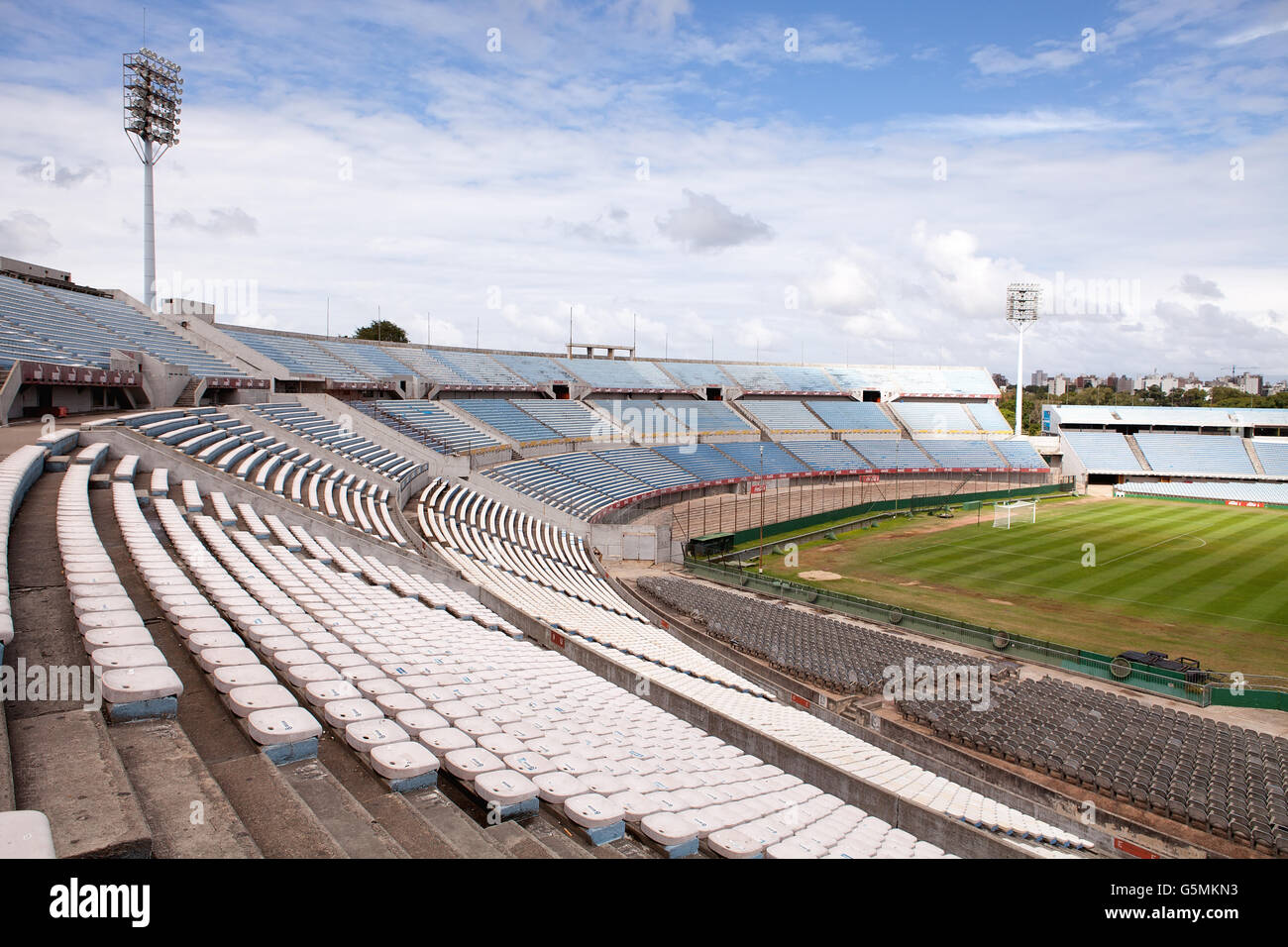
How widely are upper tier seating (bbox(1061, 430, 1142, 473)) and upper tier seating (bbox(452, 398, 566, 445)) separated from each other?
2009 inches

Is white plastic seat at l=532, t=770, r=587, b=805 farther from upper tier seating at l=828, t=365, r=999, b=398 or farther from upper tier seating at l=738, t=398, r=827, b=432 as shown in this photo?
upper tier seating at l=828, t=365, r=999, b=398

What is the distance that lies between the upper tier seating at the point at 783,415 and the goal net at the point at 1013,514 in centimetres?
1756

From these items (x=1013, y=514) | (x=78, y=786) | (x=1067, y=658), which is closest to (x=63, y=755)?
(x=78, y=786)

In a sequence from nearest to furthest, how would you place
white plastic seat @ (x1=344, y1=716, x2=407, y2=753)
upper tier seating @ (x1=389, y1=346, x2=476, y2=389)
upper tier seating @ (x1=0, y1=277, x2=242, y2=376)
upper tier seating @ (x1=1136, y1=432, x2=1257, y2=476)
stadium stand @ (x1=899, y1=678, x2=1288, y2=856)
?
white plastic seat @ (x1=344, y1=716, x2=407, y2=753) < stadium stand @ (x1=899, y1=678, x2=1288, y2=856) < upper tier seating @ (x1=0, y1=277, x2=242, y2=376) < upper tier seating @ (x1=389, y1=346, x2=476, y2=389) < upper tier seating @ (x1=1136, y1=432, x2=1257, y2=476)

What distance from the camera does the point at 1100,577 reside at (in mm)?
36188

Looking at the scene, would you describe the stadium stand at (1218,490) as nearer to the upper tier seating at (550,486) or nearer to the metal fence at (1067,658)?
the metal fence at (1067,658)

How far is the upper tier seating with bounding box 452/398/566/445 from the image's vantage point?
4950cm

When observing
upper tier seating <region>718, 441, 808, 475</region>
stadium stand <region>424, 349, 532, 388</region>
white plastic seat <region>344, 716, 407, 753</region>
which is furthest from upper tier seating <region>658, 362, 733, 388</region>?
white plastic seat <region>344, 716, 407, 753</region>

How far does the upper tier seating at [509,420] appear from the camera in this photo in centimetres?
4950

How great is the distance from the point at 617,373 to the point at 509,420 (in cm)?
1875

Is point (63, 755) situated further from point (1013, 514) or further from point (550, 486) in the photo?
point (1013, 514)

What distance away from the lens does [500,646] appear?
13.2 meters
